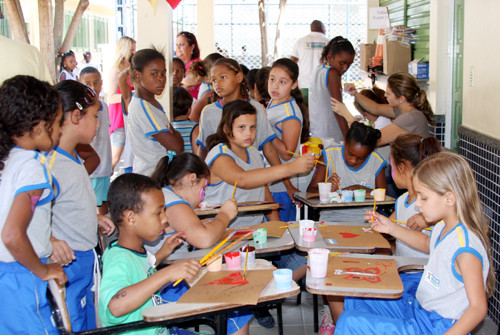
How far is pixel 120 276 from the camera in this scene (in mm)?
2322

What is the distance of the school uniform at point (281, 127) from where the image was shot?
4.46 meters

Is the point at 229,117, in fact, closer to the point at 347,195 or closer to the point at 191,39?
the point at 347,195

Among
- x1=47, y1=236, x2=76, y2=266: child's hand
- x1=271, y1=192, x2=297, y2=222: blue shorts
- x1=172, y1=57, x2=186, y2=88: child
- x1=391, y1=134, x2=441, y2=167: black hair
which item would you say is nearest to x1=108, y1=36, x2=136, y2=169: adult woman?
x1=172, y1=57, x2=186, y2=88: child

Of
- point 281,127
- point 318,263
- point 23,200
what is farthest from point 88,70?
point 318,263

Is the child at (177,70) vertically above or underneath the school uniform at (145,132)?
above

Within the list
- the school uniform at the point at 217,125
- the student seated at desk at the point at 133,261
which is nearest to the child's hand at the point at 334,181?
the school uniform at the point at 217,125

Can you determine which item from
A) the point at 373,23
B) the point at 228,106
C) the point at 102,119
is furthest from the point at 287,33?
the point at 228,106

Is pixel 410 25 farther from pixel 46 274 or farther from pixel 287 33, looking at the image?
pixel 46 274

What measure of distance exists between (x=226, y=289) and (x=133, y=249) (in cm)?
50

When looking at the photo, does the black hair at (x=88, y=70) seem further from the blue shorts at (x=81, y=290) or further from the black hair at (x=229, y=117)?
the blue shorts at (x=81, y=290)

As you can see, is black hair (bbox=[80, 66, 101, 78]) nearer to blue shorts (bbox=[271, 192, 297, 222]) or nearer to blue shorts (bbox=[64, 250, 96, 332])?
blue shorts (bbox=[271, 192, 297, 222])

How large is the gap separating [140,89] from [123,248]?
219cm

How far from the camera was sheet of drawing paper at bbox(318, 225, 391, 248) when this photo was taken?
3.02 m

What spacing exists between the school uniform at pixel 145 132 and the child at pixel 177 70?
2521 mm
